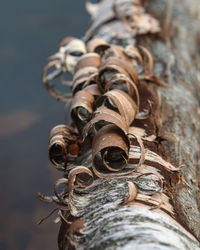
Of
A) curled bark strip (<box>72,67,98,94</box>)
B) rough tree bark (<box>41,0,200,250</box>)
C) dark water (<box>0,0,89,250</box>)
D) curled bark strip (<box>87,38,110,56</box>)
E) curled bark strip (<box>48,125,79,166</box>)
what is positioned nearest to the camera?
rough tree bark (<box>41,0,200,250</box>)

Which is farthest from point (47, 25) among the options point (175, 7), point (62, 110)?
point (175, 7)

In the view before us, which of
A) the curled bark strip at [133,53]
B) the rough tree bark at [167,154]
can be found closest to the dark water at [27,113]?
the rough tree bark at [167,154]

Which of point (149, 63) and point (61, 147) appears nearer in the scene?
point (61, 147)

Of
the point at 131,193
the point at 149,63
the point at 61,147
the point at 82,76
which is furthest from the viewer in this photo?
the point at 149,63

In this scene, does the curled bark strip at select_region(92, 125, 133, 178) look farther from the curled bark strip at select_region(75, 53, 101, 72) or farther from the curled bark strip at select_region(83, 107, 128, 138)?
the curled bark strip at select_region(75, 53, 101, 72)

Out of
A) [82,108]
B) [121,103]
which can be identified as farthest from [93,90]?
[121,103]

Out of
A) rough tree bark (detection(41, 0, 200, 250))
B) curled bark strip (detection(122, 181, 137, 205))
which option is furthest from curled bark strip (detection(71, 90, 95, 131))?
curled bark strip (detection(122, 181, 137, 205))

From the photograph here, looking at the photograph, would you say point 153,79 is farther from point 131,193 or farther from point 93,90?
point 131,193
